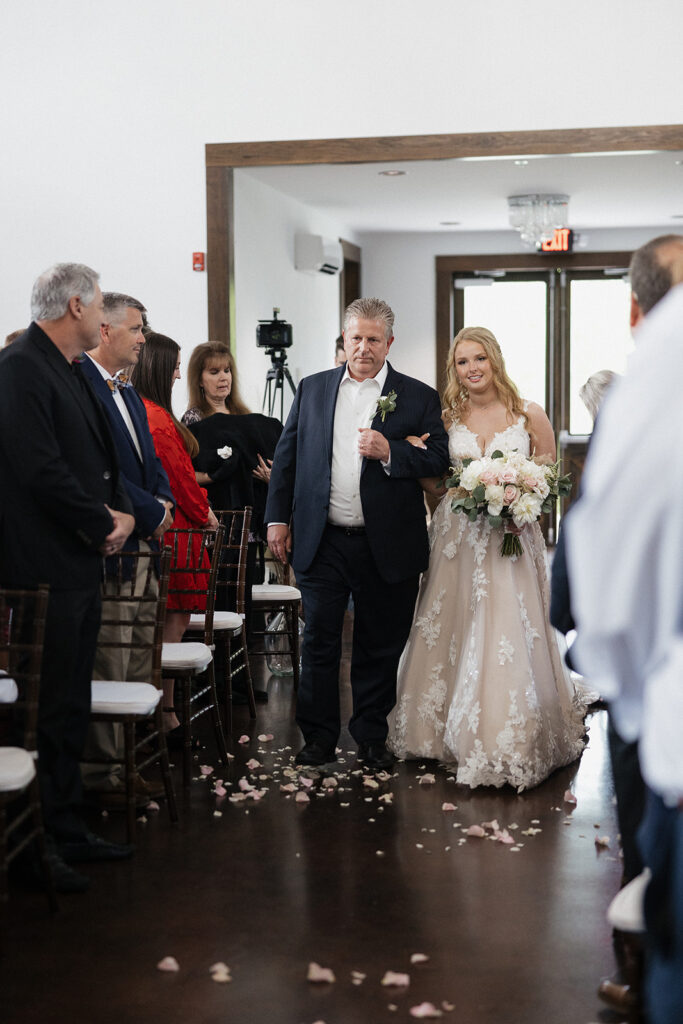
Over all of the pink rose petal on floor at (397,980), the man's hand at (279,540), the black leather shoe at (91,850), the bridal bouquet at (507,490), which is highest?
the bridal bouquet at (507,490)

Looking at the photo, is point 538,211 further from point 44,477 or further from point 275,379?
point 44,477

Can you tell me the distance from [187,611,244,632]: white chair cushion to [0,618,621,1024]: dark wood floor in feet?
2.74

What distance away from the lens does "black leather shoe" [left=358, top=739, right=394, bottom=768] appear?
14.8 ft

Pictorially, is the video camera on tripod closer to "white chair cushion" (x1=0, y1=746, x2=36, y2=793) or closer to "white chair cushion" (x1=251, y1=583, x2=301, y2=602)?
"white chair cushion" (x1=251, y1=583, x2=301, y2=602)

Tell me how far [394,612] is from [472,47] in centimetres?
380

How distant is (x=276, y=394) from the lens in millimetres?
8945

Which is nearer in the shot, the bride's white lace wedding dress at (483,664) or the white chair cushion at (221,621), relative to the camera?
the bride's white lace wedding dress at (483,664)

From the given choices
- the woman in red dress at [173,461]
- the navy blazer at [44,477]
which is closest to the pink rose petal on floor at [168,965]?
the navy blazer at [44,477]

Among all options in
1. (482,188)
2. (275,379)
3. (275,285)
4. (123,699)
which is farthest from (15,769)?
(482,188)

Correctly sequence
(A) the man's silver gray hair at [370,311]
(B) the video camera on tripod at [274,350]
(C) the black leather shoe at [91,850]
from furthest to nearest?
1. (B) the video camera on tripod at [274,350]
2. (A) the man's silver gray hair at [370,311]
3. (C) the black leather shoe at [91,850]

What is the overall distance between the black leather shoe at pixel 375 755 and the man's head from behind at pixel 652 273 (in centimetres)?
287

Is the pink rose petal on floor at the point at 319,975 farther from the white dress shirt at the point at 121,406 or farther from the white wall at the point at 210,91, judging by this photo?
the white wall at the point at 210,91

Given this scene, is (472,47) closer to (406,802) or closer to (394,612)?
(394,612)

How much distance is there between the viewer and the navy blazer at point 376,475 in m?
4.38
